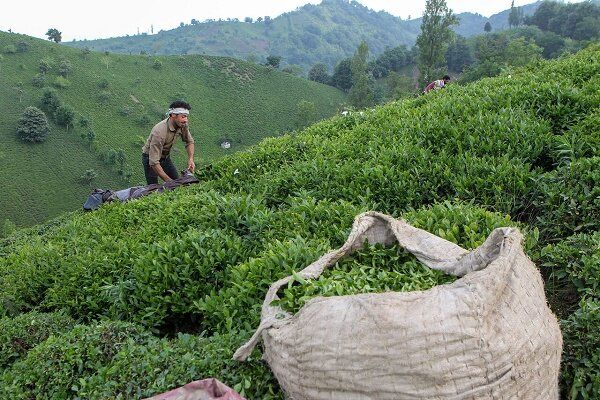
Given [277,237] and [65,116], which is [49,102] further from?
[277,237]

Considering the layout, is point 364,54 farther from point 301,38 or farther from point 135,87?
point 301,38

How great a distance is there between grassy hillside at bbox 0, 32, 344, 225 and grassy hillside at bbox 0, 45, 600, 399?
41.4m

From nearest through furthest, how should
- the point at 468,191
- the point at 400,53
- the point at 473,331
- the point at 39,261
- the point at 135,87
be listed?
the point at 473,331, the point at 468,191, the point at 39,261, the point at 135,87, the point at 400,53

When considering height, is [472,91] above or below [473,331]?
above

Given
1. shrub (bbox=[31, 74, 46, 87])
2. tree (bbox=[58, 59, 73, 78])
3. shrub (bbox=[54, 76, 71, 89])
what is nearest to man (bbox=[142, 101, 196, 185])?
shrub (bbox=[31, 74, 46, 87])

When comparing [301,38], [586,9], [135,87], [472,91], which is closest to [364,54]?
[135,87]

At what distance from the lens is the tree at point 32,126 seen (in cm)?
5072

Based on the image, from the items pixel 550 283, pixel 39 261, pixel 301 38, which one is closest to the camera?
pixel 550 283

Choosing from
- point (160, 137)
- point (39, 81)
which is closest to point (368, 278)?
point (160, 137)

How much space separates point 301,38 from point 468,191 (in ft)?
540

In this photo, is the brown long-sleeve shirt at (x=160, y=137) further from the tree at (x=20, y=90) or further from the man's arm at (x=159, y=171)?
the tree at (x=20, y=90)

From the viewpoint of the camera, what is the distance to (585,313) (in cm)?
268

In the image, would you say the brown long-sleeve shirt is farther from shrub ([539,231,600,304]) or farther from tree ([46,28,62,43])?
tree ([46,28,62,43])

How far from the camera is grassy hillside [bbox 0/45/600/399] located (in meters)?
2.97
